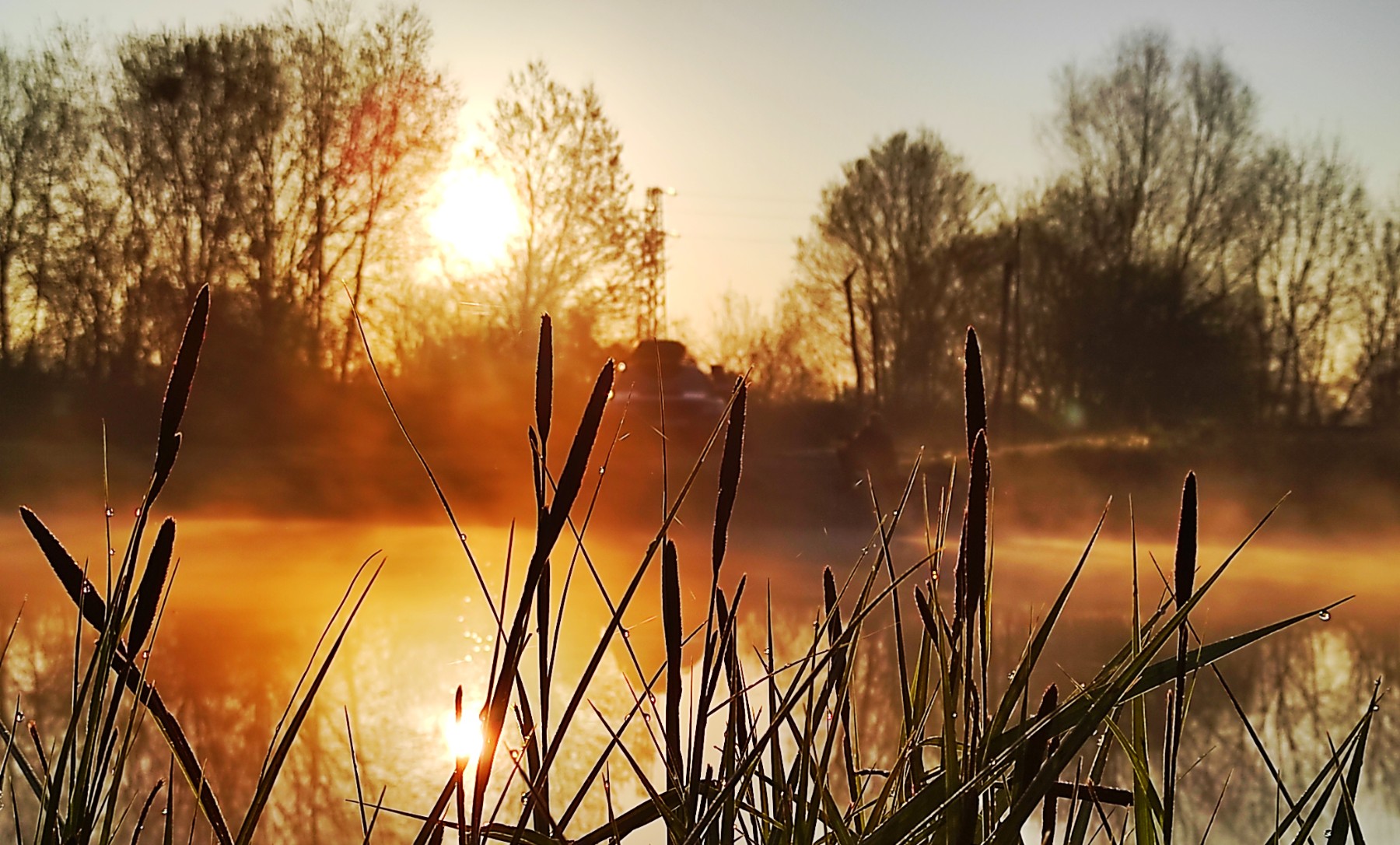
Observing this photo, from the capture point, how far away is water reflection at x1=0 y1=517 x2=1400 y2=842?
1.04m

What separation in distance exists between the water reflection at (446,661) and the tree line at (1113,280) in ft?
8.78

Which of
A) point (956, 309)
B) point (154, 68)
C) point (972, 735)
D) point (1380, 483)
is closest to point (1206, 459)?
point (1380, 483)

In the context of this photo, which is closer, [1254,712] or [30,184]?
[1254,712]

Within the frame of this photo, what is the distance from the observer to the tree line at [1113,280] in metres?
4.84

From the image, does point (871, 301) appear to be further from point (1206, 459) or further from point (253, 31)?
point (253, 31)

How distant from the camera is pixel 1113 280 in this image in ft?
19.5

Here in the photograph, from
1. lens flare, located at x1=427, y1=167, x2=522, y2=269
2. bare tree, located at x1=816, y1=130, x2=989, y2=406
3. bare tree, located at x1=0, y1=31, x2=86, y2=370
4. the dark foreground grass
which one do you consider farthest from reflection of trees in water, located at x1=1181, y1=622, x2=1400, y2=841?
bare tree, located at x1=816, y1=130, x2=989, y2=406

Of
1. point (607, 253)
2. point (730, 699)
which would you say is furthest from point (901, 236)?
point (730, 699)

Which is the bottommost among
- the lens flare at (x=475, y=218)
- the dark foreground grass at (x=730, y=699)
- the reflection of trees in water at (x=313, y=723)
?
the reflection of trees in water at (x=313, y=723)

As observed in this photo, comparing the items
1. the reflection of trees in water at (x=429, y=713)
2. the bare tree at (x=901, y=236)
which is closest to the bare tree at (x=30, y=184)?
the reflection of trees in water at (x=429, y=713)

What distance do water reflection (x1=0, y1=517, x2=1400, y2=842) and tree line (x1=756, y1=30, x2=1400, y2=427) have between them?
2.67 meters

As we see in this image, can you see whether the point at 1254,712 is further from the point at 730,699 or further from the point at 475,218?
the point at 475,218

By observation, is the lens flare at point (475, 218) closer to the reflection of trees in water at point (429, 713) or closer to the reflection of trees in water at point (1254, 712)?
the reflection of trees in water at point (429, 713)

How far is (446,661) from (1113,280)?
5.40 meters
